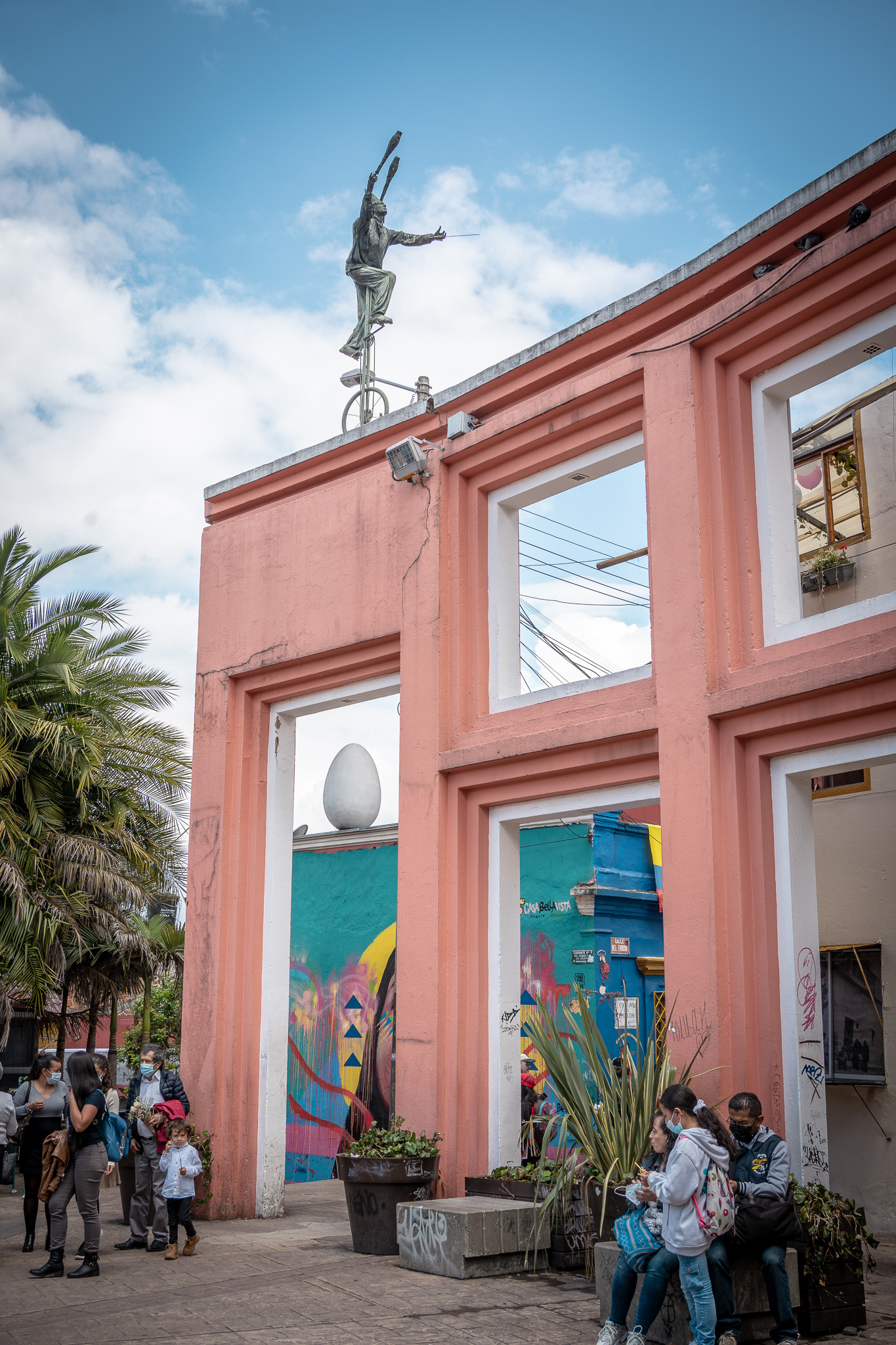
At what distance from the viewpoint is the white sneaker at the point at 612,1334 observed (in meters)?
6.00

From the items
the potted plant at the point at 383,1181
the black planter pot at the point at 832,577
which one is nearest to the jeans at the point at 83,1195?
the potted plant at the point at 383,1181

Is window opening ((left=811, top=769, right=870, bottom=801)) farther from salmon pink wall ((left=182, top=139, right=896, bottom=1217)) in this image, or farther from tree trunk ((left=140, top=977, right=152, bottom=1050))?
tree trunk ((left=140, top=977, right=152, bottom=1050))

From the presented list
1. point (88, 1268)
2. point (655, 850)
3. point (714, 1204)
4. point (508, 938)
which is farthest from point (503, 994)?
point (655, 850)

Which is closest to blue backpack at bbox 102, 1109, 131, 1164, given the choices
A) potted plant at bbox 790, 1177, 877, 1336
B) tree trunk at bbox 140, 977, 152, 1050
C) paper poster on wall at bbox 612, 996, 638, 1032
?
potted plant at bbox 790, 1177, 877, 1336

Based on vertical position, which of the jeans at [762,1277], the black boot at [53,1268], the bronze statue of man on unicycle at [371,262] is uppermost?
the bronze statue of man on unicycle at [371,262]

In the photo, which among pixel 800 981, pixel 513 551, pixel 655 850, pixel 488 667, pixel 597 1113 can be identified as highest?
pixel 513 551

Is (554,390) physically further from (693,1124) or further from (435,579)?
(693,1124)

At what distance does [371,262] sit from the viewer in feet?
47.1

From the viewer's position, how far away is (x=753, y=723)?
8328 millimetres

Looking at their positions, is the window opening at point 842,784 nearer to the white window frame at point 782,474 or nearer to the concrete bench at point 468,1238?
the white window frame at point 782,474

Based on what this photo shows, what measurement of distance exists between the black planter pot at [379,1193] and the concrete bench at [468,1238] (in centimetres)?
59

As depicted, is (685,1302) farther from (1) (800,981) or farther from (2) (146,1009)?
(2) (146,1009)

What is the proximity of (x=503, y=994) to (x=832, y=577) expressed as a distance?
5.41m

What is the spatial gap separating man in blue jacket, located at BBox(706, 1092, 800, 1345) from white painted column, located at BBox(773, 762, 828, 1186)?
1165 mm
